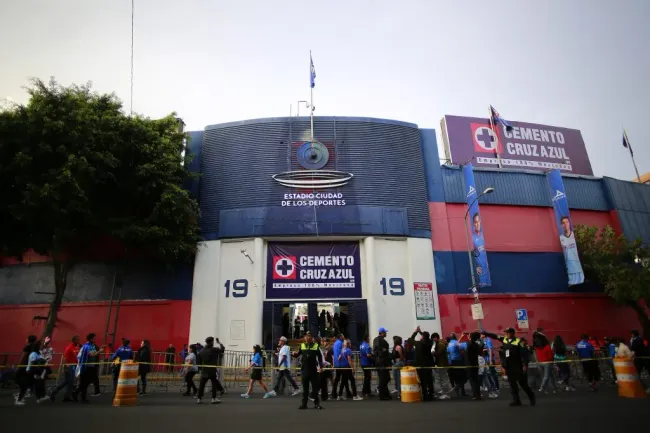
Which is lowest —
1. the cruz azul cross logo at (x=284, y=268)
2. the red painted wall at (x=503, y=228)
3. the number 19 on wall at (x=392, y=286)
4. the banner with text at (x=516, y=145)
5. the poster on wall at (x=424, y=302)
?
the poster on wall at (x=424, y=302)

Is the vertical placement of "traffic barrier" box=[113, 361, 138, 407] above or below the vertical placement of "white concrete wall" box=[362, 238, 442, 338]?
below

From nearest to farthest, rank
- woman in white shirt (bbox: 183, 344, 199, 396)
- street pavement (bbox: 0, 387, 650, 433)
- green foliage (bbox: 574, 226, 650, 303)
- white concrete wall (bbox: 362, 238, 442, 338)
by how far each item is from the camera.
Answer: street pavement (bbox: 0, 387, 650, 433)
woman in white shirt (bbox: 183, 344, 199, 396)
green foliage (bbox: 574, 226, 650, 303)
white concrete wall (bbox: 362, 238, 442, 338)

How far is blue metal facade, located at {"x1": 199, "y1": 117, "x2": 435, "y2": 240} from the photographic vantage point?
→ 23.1 meters

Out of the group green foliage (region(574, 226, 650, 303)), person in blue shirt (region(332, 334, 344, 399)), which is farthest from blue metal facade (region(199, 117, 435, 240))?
person in blue shirt (region(332, 334, 344, 399))

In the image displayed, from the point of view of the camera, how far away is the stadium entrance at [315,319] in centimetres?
2184

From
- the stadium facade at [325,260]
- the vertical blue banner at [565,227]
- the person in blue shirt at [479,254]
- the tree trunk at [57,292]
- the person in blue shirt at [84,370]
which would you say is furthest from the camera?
the vertical blue banner at [565,227]

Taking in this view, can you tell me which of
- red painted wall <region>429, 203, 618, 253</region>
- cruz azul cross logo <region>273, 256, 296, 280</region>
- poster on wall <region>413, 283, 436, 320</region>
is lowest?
poster on wall <region>413, 283, 436, 320</region>

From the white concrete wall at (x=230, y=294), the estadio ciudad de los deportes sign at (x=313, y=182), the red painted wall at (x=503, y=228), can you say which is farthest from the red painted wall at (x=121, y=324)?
the red painted wall at (x=503, y=228)

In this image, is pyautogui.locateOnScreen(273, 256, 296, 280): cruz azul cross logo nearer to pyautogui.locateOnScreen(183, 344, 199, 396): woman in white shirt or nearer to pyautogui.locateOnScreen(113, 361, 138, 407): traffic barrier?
pyautogui.locateOnScreen(183, 344, 199, 396): woman in white shirt

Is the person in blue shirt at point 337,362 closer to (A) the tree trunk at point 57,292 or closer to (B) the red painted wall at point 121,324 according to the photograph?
(B) the red painted wall at point 121,324

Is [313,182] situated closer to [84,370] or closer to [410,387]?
[410,387]

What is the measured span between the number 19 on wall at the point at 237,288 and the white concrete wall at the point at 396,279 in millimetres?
6622

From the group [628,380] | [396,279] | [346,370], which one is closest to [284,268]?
[396,279]

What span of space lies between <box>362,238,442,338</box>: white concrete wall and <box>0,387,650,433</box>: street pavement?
11038mm
